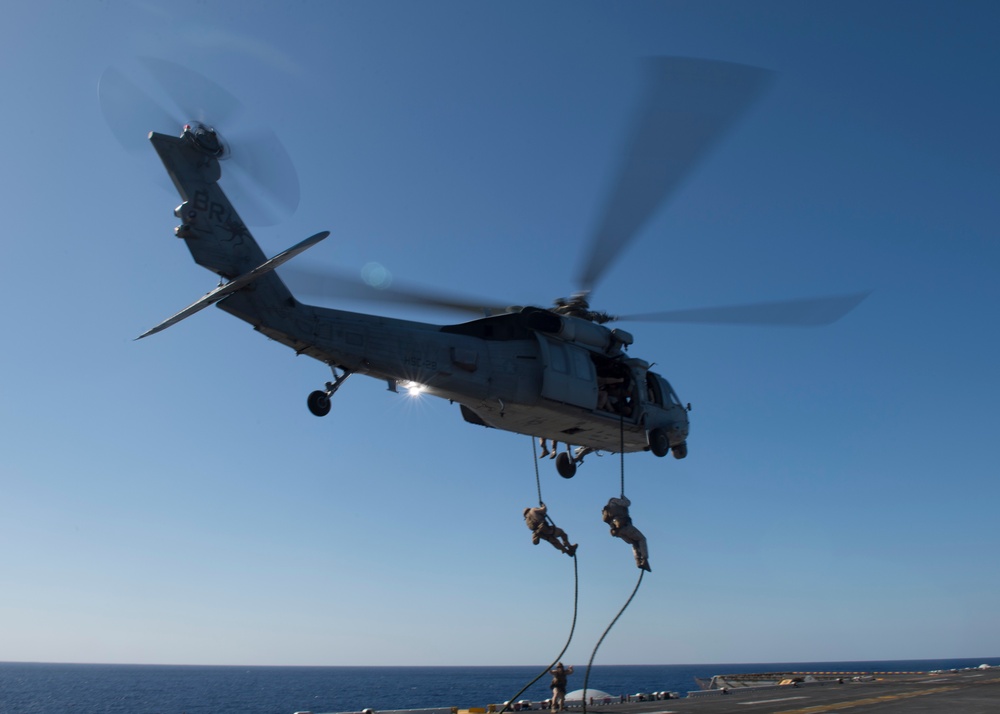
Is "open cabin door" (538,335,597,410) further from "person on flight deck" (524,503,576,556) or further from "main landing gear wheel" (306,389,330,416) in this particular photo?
"main landing gear wheel" (306,389,330,416)

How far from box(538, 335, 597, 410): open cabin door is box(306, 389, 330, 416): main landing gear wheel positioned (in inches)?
224

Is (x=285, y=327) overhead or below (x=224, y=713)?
overhead

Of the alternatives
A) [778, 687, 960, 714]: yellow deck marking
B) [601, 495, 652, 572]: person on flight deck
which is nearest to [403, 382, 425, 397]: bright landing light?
[601, 495, 652, 572]: person on flight deck

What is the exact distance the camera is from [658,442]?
21.0m

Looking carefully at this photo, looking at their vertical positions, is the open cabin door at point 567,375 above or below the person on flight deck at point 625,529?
above

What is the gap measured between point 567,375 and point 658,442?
4349 mm

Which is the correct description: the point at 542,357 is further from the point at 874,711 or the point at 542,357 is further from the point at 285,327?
the point at 874,711

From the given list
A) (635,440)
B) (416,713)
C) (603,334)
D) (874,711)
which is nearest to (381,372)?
(603,334)

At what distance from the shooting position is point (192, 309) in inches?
536

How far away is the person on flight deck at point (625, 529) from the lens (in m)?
15.9

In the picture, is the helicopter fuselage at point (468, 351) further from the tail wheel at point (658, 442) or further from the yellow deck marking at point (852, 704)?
the yellow deck marking at point (852, 704)

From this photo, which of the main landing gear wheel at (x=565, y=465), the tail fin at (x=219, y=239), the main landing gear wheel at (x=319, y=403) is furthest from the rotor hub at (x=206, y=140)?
the main landing gear wheel at (x=565, y=465)

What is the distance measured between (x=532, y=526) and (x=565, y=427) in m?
3.33

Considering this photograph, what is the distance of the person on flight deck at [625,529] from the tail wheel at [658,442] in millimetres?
4984
